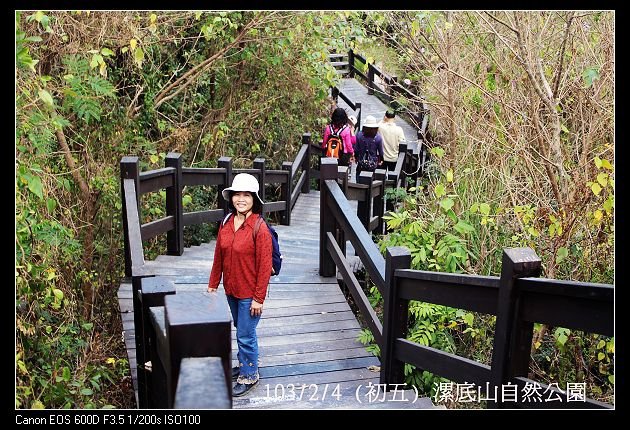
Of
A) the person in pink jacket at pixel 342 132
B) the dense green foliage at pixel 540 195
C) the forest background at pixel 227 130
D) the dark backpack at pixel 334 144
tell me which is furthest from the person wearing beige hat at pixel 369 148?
the dense green foliage at pixel 540 195

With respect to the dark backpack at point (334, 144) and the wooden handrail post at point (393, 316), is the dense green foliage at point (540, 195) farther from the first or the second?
the dark backpack at point (334, 144)

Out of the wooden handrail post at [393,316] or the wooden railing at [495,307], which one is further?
the wooden handrail post at [393,316]

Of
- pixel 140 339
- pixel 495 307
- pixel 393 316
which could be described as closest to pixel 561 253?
pixel 393 316

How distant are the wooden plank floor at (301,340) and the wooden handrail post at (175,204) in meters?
0.19

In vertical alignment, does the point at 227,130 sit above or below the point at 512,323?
above

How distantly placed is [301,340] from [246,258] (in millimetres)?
1307

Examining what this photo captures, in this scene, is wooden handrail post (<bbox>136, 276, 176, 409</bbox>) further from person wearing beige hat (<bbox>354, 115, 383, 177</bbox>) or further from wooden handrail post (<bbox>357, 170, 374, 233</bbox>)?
person wearing beige hat (<bbox>354, 115, 383, 177</bbox>)

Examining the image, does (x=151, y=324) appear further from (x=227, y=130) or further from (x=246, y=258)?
(x=227, y=130)

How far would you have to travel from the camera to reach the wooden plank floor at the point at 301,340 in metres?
5.00

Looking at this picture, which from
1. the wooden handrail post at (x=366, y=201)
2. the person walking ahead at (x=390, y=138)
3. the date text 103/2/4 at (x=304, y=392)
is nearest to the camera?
the date text 103/2/4 at (x=304, y=392)

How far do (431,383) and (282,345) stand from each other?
124 cm

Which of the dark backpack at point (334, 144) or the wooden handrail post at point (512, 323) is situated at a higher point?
the dark backpack at point (334, 144)

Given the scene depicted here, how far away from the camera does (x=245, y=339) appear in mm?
5012

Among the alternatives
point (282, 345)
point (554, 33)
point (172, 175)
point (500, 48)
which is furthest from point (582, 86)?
point (172, 175)
